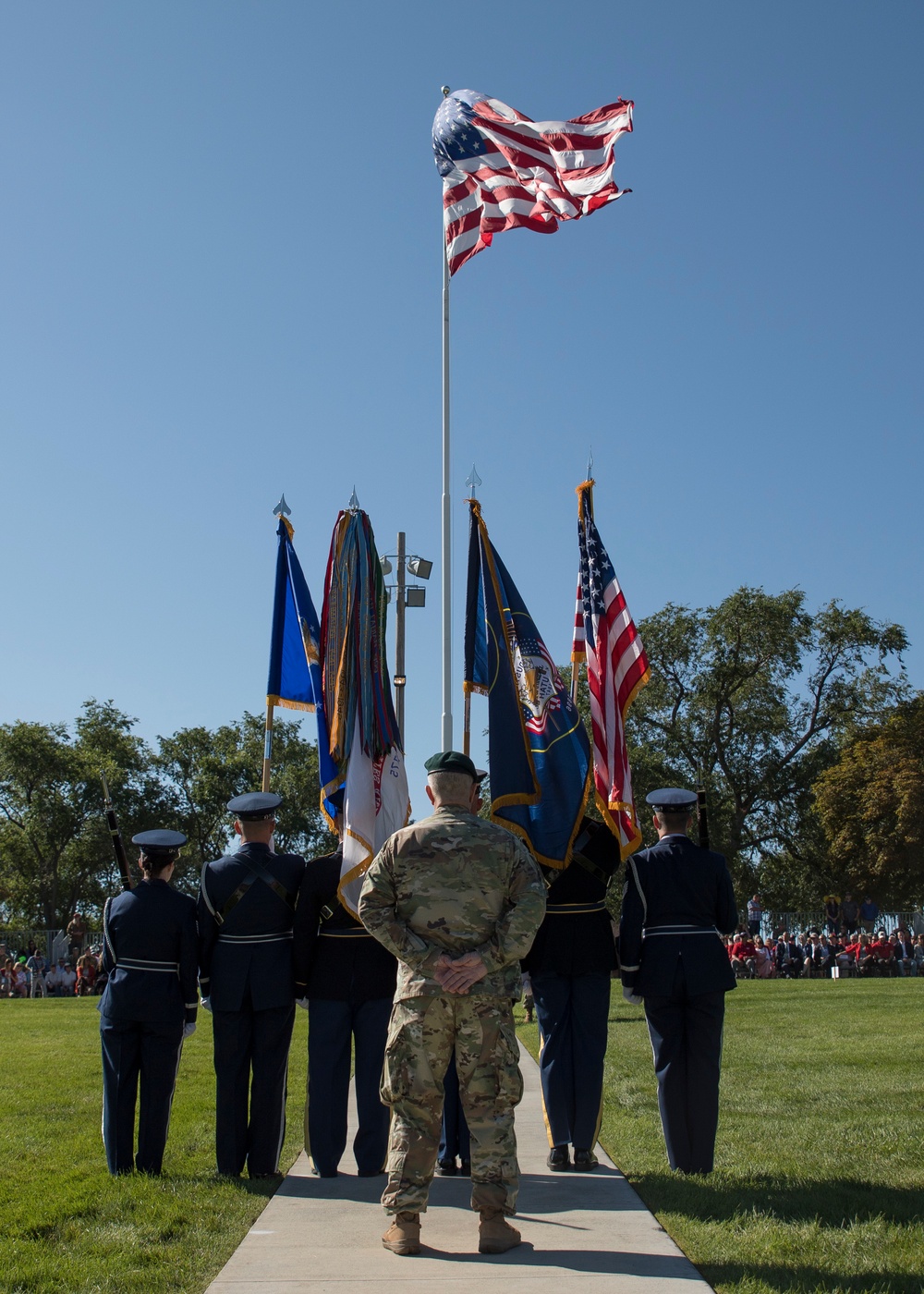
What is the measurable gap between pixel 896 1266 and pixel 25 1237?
388cm

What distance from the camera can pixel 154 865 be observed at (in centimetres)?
731

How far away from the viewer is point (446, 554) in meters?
14.5

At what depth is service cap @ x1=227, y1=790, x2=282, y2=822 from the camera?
7.26 meters

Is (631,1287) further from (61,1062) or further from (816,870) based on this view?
(816,870)

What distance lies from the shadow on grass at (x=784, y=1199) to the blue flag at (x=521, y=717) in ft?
6.33

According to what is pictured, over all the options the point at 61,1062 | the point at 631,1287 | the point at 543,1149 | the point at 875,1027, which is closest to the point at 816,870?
the point at 875,1027

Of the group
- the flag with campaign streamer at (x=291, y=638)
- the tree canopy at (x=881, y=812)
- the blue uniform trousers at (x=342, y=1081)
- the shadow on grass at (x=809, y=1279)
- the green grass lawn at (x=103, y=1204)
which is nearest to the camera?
the shadow on grass at (x=809, y=1279)

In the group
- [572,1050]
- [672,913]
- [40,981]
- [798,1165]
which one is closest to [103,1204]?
[572,1050]

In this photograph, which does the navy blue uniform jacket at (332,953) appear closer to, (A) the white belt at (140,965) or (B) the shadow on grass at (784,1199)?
(A) the white belt at (140,965)

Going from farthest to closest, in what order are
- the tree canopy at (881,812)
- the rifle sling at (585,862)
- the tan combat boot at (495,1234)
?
the tree canopy at (881,812) → the rifle sling at (585,862) → the tan combat boot at (495,1234)

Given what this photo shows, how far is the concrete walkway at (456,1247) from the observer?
4.82 metres

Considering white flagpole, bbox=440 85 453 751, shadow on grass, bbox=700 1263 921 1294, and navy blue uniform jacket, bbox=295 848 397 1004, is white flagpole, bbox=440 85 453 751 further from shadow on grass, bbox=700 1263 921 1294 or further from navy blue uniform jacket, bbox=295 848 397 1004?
shadow on grass, bbox=700 1263 921 1294

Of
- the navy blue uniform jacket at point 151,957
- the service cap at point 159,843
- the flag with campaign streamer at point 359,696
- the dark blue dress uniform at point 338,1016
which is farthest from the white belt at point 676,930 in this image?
the service cap at point 159,843

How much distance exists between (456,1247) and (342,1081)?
5.80ft
